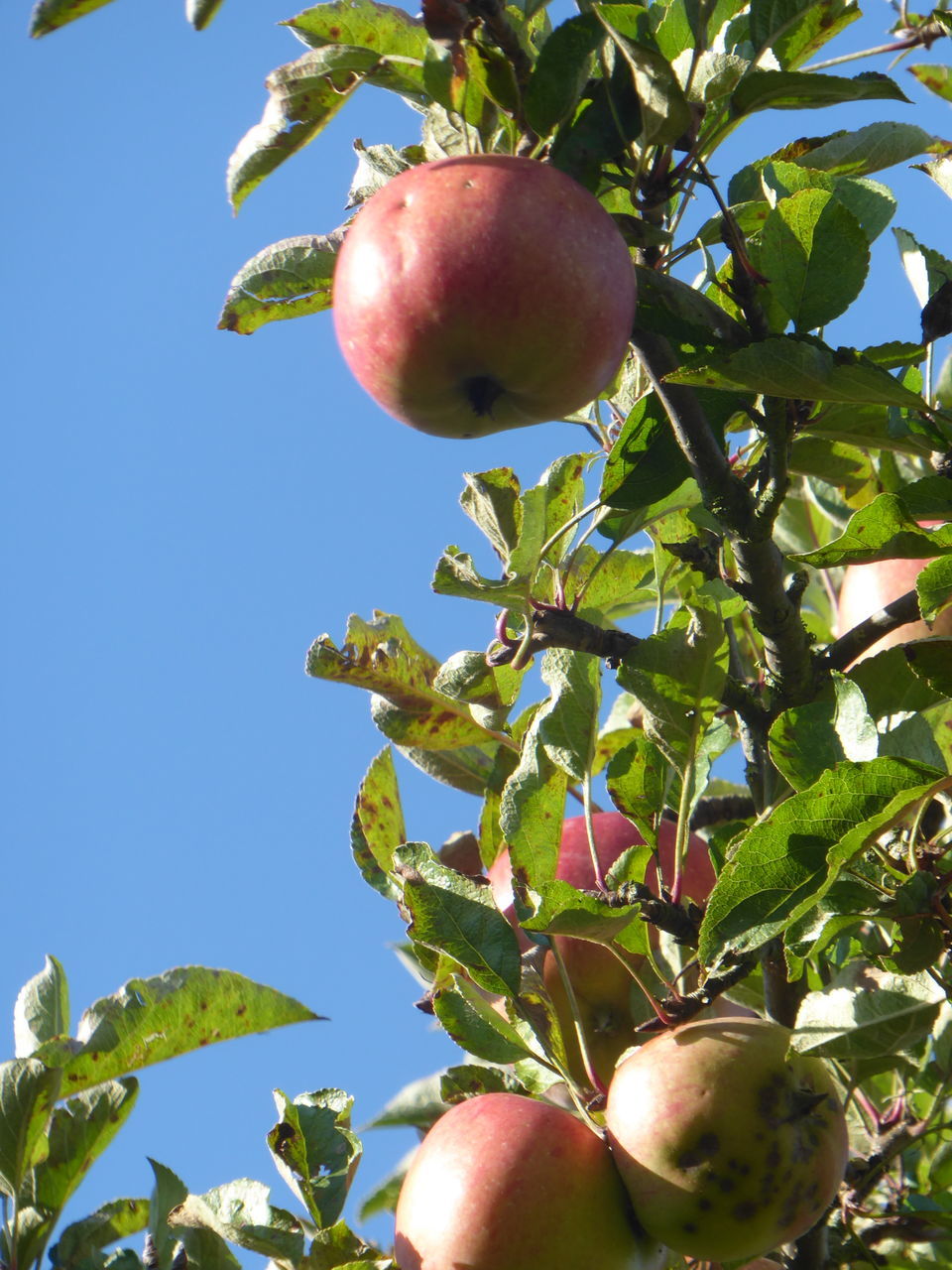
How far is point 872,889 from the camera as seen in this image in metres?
1.53

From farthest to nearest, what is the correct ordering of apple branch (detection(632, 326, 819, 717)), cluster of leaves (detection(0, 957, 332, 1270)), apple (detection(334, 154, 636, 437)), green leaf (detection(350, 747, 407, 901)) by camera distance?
green leaf (detection(350, 747, 407, 901)) → cluster of leaves (detection(0, 957, 332, 1270)) → apple branch (detection(632, 326, 819, 717)) → apple (detection(334, 154, 636, 437))

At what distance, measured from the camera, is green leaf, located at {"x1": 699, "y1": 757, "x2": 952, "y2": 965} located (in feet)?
4.56

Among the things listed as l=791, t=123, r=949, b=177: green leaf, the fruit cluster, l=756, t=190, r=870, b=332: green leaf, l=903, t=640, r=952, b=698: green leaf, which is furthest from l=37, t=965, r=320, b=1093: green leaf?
l=791, t=123, r=949, b=177: green leaf

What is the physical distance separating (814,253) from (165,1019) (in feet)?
4.17

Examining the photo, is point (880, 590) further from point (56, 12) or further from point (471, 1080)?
point (56, 12)

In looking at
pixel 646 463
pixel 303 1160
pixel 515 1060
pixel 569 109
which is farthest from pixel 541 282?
pixel 303 1160

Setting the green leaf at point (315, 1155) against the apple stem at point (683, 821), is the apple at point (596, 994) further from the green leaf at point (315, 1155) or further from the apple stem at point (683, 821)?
the green leaf at point (315, 1155)

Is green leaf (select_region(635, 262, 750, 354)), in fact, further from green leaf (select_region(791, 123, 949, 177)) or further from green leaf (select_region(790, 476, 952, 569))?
green leaf (select_region(791, 123, 949, 177))

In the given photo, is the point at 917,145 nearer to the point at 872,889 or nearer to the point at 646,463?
the point at 646,463

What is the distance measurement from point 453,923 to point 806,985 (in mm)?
544

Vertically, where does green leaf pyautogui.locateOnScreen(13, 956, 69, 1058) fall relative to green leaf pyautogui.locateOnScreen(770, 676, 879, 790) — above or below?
below

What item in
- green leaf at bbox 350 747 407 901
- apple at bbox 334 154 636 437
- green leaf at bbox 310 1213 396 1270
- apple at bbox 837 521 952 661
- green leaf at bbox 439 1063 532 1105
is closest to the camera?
apple at bbox 334 154 636 437

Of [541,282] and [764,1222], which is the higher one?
[541,282]

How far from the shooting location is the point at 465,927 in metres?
1.68
